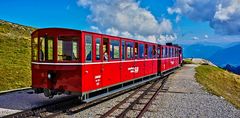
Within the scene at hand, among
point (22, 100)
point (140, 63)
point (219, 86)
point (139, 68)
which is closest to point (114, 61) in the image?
point (139, 68)

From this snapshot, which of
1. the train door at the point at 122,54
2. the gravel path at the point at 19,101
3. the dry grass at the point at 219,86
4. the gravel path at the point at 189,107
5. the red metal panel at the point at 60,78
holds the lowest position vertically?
the dry grass at the point at 219,86

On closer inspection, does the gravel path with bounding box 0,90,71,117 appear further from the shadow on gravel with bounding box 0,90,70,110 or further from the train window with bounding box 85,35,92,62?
the train window with bounding box 85,35,92,62

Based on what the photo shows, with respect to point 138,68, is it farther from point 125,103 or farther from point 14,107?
point 14,107

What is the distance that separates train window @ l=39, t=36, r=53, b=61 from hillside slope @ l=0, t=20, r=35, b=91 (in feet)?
26.5

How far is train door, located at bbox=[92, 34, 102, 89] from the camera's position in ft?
39.6

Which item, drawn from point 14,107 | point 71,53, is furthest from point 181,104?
point 14,107

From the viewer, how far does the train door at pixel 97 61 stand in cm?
1208

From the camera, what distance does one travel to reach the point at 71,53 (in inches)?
458

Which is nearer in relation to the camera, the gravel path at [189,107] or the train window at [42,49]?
the gravel path at [189,107]

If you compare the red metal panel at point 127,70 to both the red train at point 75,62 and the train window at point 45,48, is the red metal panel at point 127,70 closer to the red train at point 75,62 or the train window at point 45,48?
the red train at point 75,62

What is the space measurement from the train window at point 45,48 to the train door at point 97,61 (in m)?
1.82

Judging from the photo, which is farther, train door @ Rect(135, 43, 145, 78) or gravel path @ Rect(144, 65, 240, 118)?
train door @ Rect(135, 43, 145, 78)

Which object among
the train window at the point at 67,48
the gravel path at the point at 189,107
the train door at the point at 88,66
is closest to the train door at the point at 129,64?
the gravel path at the point at 189,107

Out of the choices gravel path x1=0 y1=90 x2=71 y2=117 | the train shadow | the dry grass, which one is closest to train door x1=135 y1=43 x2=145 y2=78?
the dry grass
